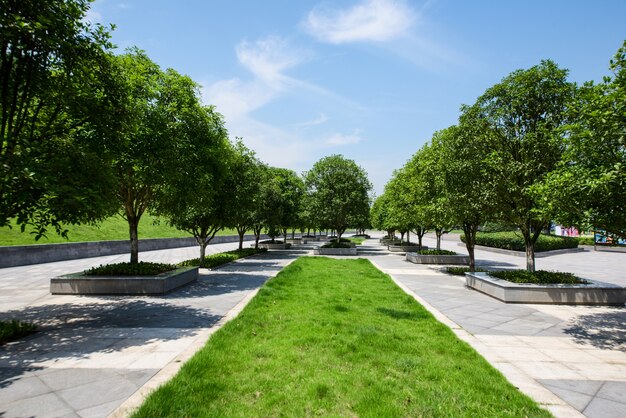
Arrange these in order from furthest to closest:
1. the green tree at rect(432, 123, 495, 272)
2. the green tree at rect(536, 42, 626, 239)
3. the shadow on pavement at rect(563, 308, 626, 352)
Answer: the green tree at rect(432, 123, 495, 272), the shadow on pavement at rect(563, 308, 626, 352), the green tree at rect(536, 42, 626, 239)

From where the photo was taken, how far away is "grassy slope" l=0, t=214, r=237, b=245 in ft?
70.9

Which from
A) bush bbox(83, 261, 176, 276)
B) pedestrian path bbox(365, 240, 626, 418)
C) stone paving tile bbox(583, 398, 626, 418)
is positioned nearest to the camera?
stone paving tile bbox(583, 398, 626, 418)

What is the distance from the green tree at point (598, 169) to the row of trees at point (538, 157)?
17mm

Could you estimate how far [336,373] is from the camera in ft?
17.3

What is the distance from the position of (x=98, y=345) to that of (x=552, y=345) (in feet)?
30.1

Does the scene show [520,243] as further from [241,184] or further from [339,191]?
[241,184]

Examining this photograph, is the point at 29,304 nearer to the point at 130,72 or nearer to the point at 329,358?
the point at 130,72

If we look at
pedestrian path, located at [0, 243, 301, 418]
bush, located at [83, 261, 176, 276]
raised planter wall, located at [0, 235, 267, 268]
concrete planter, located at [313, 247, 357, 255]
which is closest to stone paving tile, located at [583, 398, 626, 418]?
pedestrian path, located at [0, 243, 301, 418]

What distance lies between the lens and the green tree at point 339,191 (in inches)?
1189

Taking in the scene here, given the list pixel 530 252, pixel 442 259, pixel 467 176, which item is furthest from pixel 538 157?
pixel 442 259

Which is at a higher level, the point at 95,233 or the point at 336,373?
the point at 95,233

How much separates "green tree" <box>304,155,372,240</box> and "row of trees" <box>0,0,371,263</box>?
1491cm

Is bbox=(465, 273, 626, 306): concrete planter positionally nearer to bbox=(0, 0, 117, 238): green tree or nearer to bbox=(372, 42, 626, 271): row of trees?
bbox=(372, 42, 626, 271): row of trees

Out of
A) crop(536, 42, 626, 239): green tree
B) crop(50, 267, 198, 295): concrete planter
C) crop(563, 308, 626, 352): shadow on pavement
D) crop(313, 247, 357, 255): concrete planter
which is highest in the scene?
crop(536, 42, 626, 239): green tree
